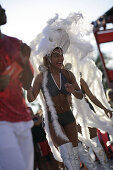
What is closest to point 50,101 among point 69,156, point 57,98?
point 57,98

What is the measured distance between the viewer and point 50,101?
3156mm

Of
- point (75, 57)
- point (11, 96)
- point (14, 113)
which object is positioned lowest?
point (14, 113)

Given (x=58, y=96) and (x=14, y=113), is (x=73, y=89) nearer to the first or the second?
(x=58, y=96)

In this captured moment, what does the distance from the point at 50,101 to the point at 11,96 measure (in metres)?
1.29

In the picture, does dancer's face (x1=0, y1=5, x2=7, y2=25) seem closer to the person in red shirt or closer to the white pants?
the person in red shirt

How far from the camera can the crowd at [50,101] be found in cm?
Result: 189

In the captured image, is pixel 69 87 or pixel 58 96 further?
pixel 58 96

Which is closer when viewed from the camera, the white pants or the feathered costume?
the white pants

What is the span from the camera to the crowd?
1.89 metres

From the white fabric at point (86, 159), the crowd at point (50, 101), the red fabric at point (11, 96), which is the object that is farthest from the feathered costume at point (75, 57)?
the red fabric at point (11, 96)

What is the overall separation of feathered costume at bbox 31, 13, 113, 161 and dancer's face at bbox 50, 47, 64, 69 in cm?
7

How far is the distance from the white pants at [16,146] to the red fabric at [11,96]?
54mm

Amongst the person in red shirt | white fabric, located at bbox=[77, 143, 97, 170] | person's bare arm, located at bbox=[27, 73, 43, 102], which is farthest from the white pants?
white fabric, located at bbox=[77, 143, 97, 170]

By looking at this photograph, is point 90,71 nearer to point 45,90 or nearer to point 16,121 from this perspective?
point 45,90
